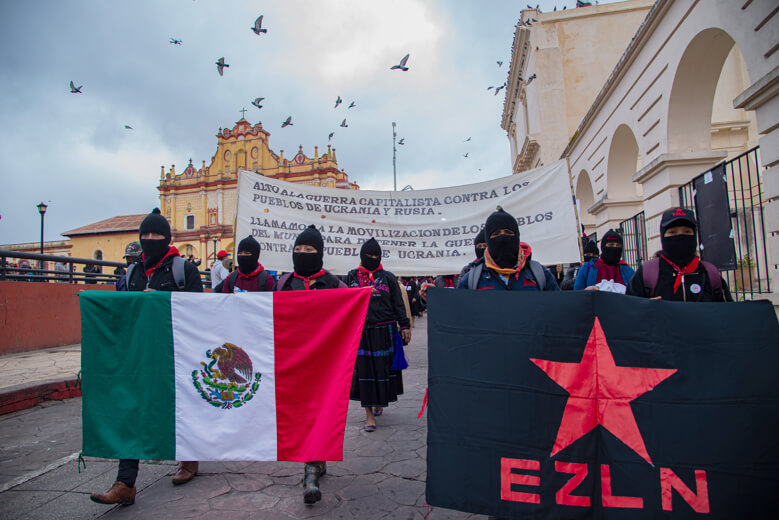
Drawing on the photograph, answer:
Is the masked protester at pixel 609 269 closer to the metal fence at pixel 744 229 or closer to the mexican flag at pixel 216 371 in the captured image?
the metal fence at pixel 744 229

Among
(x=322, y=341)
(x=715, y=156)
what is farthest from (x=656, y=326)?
(x=715, y=156)

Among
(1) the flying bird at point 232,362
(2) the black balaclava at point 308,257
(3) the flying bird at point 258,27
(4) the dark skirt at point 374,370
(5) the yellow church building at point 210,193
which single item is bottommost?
(4) the dark skirt at point 374,370

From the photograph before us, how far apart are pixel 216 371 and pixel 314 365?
724 millimetres

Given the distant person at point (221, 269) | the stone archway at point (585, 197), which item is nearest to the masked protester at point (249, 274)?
the distant person at point (221, 269)

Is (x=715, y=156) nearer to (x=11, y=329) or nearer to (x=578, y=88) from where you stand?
(x=11, y=329)

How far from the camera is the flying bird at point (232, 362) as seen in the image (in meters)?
3.26

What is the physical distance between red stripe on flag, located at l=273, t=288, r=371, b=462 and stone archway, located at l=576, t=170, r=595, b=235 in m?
13.4

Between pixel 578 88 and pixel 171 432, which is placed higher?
pixel 578 88

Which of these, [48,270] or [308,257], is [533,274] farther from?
[48,270]

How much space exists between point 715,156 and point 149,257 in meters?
9.01

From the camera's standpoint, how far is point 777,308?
528 cm

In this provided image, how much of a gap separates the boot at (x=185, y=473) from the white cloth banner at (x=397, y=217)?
7.78 ft

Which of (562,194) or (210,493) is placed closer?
(210,493)

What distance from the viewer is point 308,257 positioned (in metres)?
3.86
